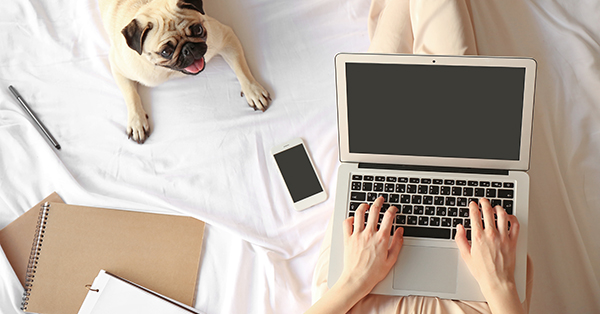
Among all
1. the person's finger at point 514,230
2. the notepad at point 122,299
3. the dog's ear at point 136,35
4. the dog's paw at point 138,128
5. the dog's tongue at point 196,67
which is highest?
the dog's ear at point 136,35

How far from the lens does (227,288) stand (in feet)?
4.20

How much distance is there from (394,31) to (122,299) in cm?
111

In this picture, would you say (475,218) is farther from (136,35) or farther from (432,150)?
(136,35)

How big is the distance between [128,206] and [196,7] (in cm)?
63

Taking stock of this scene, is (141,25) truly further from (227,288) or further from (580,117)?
(580,117)

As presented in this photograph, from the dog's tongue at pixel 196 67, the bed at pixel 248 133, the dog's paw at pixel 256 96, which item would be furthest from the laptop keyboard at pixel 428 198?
the dog's tongue at pixel 196 67

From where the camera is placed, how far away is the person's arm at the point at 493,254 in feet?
3.06

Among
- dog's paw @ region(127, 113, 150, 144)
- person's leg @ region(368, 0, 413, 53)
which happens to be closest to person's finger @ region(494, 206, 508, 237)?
person's leg @ region(368, 0, 413, 53)

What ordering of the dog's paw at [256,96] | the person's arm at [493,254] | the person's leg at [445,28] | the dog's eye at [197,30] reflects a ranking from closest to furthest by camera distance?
the person's arm at [493,254] → the person's leg at [445,28] → the dog's eye at [197,30] → the dog's paw at [256,96]

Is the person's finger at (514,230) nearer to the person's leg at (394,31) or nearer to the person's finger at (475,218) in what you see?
the person's finger at (475,218)

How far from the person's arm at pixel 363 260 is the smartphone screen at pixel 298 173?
33 cm

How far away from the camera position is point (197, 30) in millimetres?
1260

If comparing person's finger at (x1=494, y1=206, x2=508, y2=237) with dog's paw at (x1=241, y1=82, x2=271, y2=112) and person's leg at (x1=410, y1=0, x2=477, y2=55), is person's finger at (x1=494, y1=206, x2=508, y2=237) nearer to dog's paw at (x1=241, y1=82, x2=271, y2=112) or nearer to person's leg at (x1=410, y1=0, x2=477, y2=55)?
person's leg at (x1=410, y1=0, x2=477, y2=55)

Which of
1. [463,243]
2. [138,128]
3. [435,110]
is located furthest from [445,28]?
[138,128]
